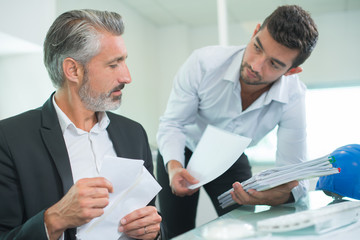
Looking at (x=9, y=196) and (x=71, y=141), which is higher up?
(x=71, y=141)

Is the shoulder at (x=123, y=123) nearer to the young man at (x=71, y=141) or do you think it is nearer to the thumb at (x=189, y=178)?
the young man at (x=71, y=141)

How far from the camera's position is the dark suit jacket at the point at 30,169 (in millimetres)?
1019

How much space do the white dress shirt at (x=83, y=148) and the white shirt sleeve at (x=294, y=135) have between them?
78cm

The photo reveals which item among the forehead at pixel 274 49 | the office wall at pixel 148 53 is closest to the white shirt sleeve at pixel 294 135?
the forehead at pixel 274 49

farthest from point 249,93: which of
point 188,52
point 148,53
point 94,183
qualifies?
point 148,53

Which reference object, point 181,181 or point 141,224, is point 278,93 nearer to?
point 181,181

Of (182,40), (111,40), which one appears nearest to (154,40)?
(182,40)

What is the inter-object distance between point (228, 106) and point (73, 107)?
71 centimetres

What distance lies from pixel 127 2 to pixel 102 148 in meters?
2.78

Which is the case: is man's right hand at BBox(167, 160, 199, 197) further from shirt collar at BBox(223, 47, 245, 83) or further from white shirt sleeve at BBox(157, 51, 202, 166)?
shirt collar at BBox(223, 47, 245, 83)

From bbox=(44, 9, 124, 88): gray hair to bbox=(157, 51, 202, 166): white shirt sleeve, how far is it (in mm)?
459

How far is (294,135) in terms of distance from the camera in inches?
59.9

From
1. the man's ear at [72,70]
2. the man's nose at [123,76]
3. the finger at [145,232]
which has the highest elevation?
the man's ear at [72,70]

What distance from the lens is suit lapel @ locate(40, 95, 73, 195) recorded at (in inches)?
42.3
